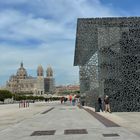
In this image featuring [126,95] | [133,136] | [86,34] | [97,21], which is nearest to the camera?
[133,136]

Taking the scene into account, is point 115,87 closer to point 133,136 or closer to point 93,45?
point 93,45

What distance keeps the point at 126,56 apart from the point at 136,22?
3009 millimetres

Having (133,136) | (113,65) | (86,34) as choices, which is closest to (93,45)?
(86,34)

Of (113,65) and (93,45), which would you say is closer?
(113,65)

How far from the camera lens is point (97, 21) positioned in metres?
34.7

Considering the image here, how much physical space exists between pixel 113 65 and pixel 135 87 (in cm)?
265

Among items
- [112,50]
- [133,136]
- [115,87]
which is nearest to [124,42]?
[112,50]

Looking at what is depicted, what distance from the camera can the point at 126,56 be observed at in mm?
33000

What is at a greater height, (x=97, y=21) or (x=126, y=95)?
(x=97, y=21)

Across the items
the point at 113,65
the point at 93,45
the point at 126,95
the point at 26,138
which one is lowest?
the point at 26,138

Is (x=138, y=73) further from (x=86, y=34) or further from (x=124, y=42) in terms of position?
(x=86, y=34)

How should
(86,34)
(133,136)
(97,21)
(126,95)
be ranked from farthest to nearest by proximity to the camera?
(86,34) → (97,21) → (126,95) → (133,136)

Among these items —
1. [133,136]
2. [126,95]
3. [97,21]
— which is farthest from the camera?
[97,21]

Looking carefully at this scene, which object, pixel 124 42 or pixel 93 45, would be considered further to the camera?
pixel 93 45
